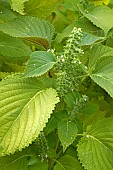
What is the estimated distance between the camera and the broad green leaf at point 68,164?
1112 millimetres

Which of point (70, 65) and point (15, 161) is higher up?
point (70, 65)

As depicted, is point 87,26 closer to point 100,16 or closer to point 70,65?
point 100,16

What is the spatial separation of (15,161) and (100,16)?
1.76ft

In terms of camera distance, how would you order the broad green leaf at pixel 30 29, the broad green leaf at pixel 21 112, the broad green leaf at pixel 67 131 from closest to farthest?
the broad green leaf at pixel 21 112, the broad green leaf at pixel 67 131, the broad green leaf at pixel 30 29

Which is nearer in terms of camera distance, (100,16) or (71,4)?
(100,16)

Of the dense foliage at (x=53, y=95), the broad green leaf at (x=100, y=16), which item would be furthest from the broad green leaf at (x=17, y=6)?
the broad green leaf at (x=100, y=16)

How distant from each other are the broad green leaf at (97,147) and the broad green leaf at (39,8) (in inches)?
19.8

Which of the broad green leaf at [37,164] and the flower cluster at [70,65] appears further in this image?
the broad green leaf at [37,164]

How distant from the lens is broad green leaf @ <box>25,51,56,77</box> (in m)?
0.93

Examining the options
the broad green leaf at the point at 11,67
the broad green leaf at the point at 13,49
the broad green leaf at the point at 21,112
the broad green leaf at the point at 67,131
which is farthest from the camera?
the broad green leaf at the point at 11,67

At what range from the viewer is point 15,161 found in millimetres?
1119

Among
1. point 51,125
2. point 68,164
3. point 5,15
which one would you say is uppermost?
point 5,15

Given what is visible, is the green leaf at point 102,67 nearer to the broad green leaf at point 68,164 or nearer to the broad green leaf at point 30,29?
the broad green leaf at point 30,29

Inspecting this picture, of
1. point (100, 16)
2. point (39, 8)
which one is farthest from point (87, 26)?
point (39, 8)
